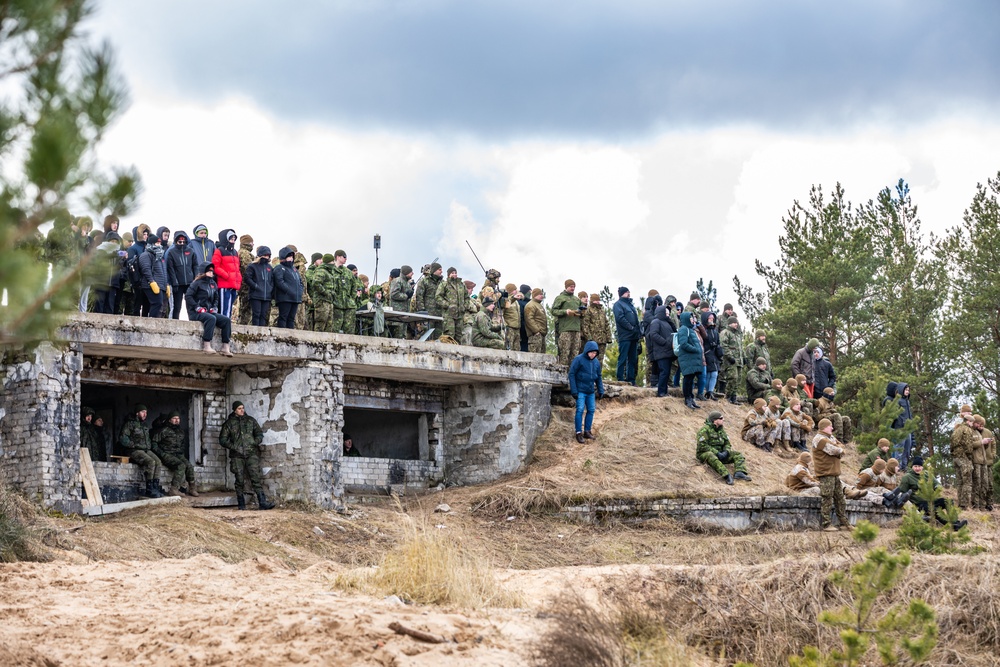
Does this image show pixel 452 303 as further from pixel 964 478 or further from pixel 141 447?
pixel 964 478

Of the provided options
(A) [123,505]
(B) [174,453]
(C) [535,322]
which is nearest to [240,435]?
(B) [174,453]

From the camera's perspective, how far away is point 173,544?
551 inches

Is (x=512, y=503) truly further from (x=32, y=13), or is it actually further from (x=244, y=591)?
(x=32, y=13)

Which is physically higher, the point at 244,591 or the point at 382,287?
the point at 382,287

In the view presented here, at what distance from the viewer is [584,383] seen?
19.8m

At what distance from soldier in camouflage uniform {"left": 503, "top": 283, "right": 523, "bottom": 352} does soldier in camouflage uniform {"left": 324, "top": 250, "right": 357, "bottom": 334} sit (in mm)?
3047

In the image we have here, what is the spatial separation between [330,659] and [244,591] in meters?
2.39

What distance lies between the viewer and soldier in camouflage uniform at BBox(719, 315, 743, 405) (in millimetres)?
22859

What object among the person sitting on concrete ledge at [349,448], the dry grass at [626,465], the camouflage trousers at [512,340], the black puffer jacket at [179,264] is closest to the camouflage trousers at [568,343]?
the camouflage trousers at [512,340]

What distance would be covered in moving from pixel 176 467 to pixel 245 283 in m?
2.77

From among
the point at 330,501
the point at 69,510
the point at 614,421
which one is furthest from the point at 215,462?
the point at 614,421

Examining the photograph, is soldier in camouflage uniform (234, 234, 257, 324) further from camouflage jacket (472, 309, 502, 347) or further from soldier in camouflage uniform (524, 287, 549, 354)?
soldier in camouflage uniform (524, 287, 549, 354)

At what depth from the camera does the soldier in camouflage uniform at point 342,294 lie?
1914 centimetres

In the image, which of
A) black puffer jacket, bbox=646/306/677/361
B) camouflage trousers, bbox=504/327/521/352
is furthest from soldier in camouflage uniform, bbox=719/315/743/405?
camouflage trousers, bbox=504/327/521/352
